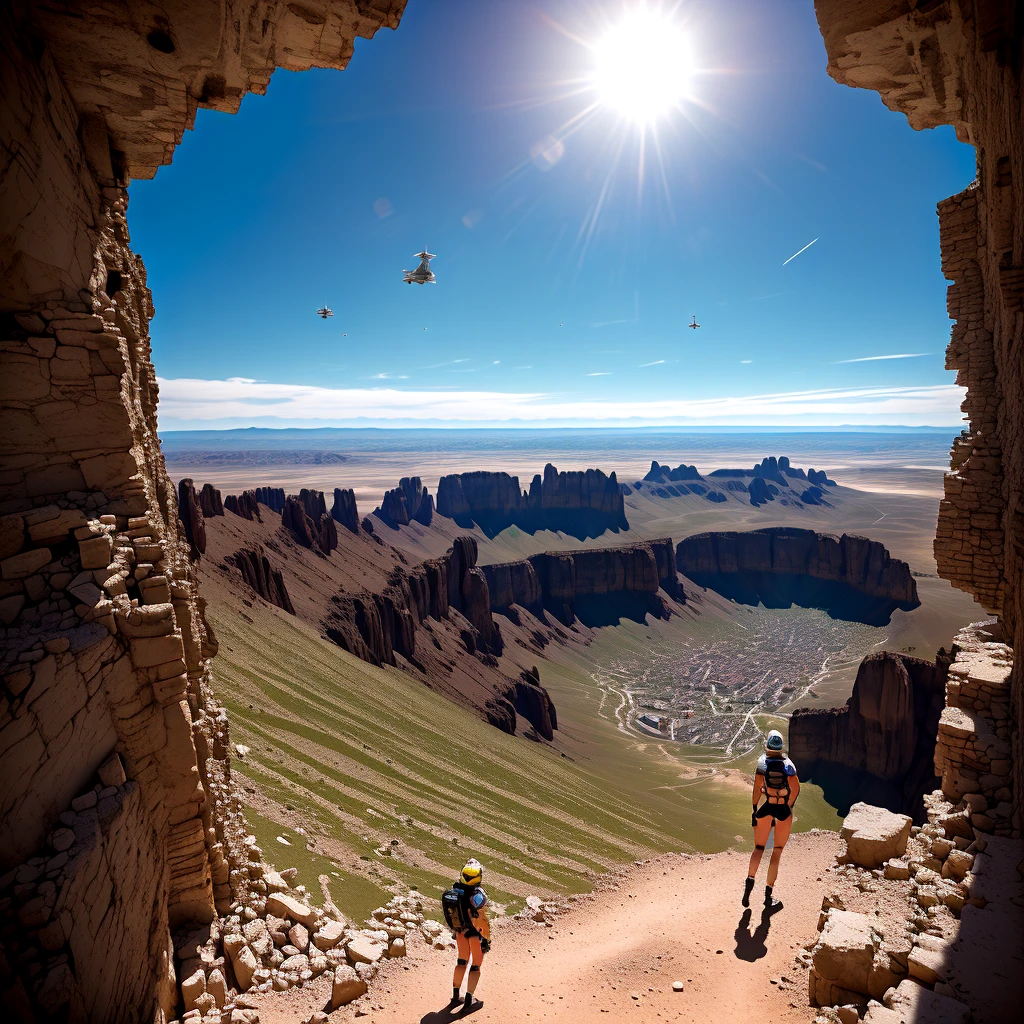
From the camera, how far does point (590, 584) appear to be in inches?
5069

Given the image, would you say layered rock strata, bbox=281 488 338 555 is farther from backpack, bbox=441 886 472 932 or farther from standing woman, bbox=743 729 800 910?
standing woman, bbox=743 729 800 910

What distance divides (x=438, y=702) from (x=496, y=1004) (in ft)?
149

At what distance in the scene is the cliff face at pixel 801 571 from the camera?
135 metres

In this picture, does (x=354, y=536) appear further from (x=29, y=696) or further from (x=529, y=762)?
(x=29, y=696)

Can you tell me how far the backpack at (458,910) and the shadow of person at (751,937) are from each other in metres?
5.85

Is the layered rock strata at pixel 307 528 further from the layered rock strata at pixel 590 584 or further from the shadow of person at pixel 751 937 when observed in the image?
the shadow of person at pixel 751 937

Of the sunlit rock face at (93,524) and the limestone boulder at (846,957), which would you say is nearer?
the sunlit rock face at (93,524)

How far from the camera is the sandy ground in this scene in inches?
412

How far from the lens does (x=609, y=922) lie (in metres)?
17.3

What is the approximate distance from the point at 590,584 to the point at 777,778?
387 feet

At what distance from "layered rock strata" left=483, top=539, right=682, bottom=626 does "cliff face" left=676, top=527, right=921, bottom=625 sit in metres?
28.5

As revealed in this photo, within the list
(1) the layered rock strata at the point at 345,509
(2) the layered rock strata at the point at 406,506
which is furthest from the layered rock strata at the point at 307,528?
(2) the layered rock strata at the point at 406,506

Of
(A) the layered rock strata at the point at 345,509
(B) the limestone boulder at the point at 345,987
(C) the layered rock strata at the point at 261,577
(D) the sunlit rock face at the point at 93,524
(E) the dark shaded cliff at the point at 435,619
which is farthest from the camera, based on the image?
(A) the layered rock strata at the point at 345,509

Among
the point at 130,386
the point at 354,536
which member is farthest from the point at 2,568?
the point at 354,536
